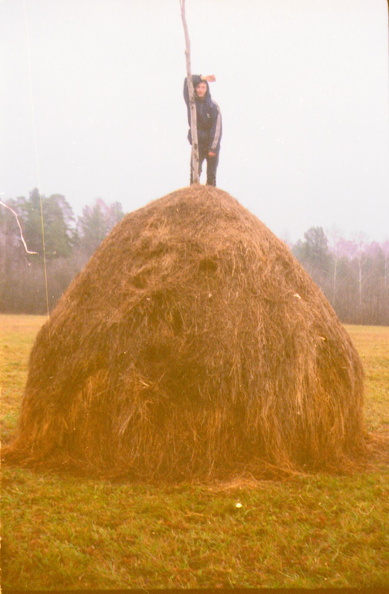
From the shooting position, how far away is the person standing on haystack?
680cm

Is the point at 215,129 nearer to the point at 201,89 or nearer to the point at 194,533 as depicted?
the point at 201,89

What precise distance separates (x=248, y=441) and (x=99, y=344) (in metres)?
1.75

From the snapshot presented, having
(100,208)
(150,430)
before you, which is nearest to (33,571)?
(150,430)

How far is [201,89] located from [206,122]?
448mm

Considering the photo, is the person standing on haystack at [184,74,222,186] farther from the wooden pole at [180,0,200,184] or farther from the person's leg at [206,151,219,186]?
the wooden pole at [180,0,200,184]

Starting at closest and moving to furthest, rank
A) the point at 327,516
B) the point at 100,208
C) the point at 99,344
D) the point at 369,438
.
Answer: the point at 327,516 < the point at 99,344 < the point at 369,438 < the point at 100,208

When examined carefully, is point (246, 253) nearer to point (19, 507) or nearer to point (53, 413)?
point (53, 413)

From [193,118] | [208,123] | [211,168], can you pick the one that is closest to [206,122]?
[208,123]

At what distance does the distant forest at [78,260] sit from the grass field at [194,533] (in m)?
3.12

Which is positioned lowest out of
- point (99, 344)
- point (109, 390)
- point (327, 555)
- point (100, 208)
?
point (327, 555)

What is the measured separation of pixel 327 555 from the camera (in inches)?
162

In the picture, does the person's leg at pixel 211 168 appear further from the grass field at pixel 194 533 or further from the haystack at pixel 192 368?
the grass field at pixel 194 533

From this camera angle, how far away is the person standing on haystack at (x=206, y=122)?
6801 mm

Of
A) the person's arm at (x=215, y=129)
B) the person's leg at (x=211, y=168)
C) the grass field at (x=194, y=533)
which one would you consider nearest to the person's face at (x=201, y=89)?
the person's arm at (x=215, y=129)
